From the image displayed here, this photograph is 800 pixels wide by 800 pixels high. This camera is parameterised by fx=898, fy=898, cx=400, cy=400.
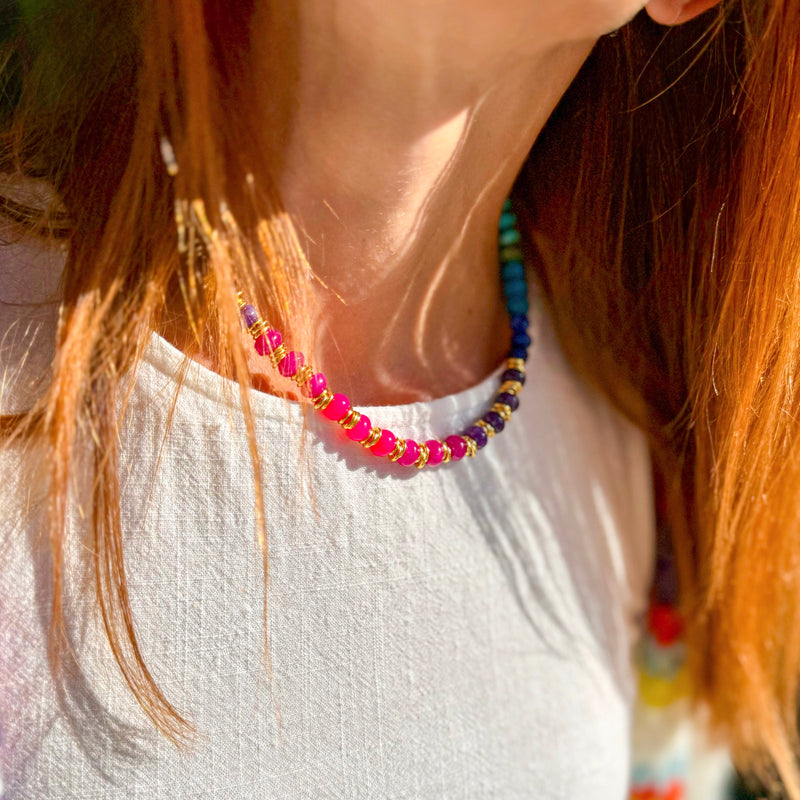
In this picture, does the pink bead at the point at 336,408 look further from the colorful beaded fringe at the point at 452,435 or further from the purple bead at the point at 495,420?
the purple bead at the point at 495,420

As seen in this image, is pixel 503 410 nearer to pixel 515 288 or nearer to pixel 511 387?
pixel 511 387

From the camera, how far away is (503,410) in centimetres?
76

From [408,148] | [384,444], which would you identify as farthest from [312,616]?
[408,148]

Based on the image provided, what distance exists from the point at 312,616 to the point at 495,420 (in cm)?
22

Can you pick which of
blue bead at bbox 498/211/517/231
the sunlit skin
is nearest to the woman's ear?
the sunlit skin

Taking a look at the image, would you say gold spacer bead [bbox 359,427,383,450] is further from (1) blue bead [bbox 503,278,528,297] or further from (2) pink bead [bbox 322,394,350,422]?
(1) blue bead [bbox 503,278,528,297]

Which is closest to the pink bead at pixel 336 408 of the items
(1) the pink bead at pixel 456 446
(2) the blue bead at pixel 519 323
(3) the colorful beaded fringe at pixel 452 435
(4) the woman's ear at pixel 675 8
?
(3) the colorful beaded fringe at pixel 452 435

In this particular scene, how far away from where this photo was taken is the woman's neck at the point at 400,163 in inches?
23.6

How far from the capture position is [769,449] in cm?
78

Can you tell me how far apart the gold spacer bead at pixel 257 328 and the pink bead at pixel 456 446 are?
0.59ft

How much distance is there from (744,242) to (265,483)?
43 centimetres

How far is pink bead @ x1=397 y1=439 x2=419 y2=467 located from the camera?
0.70m

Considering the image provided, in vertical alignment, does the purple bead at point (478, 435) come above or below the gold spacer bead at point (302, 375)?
below

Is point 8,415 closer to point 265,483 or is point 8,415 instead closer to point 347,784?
point 265,483
